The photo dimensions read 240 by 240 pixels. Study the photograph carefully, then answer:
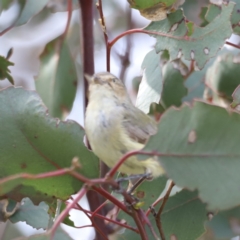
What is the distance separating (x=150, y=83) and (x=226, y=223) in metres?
0.43

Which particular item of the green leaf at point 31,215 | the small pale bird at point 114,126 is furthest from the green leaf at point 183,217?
the green leaf at point 31,215

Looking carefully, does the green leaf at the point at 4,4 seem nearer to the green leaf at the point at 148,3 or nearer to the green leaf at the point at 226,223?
the green leaf at the point at 148,3

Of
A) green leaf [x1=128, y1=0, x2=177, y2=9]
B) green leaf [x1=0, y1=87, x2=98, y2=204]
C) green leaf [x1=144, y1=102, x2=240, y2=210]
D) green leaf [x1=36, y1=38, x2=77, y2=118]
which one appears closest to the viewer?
green leaf [x1=144, y1=102, x2=240, y2=210]

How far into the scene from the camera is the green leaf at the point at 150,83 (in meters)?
1.42

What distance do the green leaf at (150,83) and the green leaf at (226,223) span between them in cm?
34

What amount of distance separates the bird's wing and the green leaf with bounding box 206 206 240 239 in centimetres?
30

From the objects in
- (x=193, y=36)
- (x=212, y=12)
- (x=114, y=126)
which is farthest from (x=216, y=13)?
(x=114, y=126)

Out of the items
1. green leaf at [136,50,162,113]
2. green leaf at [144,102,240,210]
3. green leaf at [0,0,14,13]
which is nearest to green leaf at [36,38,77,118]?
green leaf at [0,0,14,13]

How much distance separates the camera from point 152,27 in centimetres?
142

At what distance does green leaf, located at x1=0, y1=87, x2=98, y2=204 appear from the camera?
1044mm

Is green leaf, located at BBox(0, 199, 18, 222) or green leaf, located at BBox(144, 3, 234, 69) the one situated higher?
green leaf, located at BBox(144, 3, 234, 69)

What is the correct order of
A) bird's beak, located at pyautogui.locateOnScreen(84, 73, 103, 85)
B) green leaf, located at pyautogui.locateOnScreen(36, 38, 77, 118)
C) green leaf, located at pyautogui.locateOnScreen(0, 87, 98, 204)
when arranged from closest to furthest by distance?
green leaf, located at pyautogui.locateOnScreen(0, 87, 98, 204), bird's beak, located at pyautogui.locateOnScreen(84, 73, 103, 85), green leaf, located at pyautogui.locateOnScreen(36, 38, 77, 118)

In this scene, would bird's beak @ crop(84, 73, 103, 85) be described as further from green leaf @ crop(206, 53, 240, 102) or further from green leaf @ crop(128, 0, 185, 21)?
green leaf @ crop(206, 53, 240, 102)

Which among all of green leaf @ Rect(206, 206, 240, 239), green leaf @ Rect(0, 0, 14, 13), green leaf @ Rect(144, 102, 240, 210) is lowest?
green leaf @ Rect(206, 206, 240, 239)
